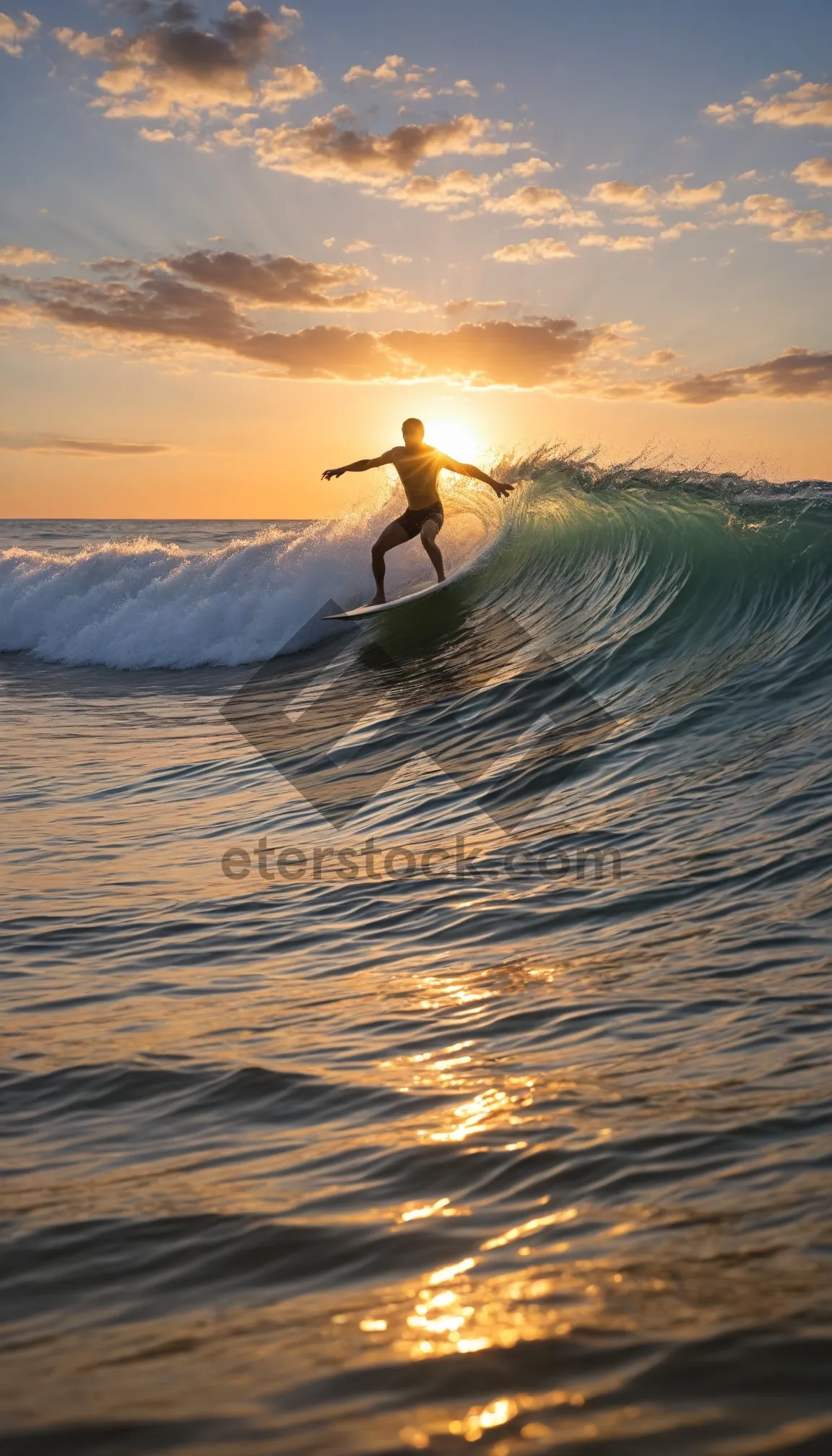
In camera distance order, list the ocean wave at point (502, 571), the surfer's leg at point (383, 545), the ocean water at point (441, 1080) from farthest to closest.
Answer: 1. the surfer's leg at point (383, 545)
2. the ocean wave at point (502, 571)
3. the ocean water at point (441, 1080)

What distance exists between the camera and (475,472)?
11430mm

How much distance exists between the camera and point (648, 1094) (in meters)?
2.98

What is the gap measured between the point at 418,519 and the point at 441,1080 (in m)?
10.1

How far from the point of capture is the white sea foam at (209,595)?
1619cm

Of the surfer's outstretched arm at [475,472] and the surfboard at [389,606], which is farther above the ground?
the surfer's outstretched arm at [475,472]

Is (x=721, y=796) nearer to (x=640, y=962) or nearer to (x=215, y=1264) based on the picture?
(x=640, y=962)

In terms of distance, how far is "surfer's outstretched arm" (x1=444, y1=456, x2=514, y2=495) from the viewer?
10922mm

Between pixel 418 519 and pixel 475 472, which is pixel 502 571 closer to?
pixel 418 519

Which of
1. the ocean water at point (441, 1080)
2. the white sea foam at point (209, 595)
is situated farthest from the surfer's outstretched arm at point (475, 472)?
the white sea foam at point (209, 595)

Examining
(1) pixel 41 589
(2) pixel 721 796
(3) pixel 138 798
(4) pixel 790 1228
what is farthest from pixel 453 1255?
(1) pixel 41 589

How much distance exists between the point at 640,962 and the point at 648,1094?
1.07 m

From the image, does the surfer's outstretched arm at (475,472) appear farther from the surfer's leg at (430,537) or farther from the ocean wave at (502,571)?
the ocean wave at (502,571)

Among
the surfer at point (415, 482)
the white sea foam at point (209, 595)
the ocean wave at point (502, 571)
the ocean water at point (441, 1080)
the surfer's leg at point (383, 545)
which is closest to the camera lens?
the ocean water at point (441, 1080)

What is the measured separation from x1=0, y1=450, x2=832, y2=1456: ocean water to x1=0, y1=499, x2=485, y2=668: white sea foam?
23.1ft
